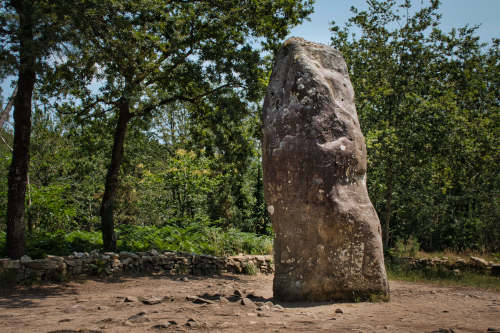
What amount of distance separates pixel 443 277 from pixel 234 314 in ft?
25.8

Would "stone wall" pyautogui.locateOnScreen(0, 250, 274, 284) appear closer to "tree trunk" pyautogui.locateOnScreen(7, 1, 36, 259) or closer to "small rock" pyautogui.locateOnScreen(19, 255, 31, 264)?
"small rock" pyautogui.locateOnScreen(19, 255, 31, 264)

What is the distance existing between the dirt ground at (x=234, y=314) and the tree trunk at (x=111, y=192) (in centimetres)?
307

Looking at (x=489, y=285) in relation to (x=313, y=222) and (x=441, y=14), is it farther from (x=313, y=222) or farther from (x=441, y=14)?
(x=441, y=14)

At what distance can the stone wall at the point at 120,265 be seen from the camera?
698cm

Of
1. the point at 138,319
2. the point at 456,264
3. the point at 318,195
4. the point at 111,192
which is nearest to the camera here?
the point at 138,319

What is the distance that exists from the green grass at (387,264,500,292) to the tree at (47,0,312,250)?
624 centimetres

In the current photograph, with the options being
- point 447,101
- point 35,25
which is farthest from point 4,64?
point 447,101

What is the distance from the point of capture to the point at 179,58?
9.73 metres

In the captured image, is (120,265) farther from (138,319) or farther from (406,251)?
(406,251)

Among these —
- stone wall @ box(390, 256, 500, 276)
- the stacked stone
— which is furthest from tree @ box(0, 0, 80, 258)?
stone wall @ box(390, 256, 500, 276)

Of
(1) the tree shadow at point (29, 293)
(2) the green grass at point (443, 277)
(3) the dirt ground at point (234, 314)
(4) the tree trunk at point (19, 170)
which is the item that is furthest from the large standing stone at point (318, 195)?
(4) the tree trunk at point (19, 170)

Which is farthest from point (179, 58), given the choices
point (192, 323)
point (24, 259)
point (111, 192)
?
point (192, 323)

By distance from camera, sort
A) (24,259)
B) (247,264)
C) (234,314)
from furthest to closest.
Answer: (247,264), (24,259), (234,314)

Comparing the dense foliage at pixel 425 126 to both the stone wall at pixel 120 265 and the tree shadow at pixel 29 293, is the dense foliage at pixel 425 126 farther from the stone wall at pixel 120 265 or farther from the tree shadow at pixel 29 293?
the tree shadow at pixel 29 293
